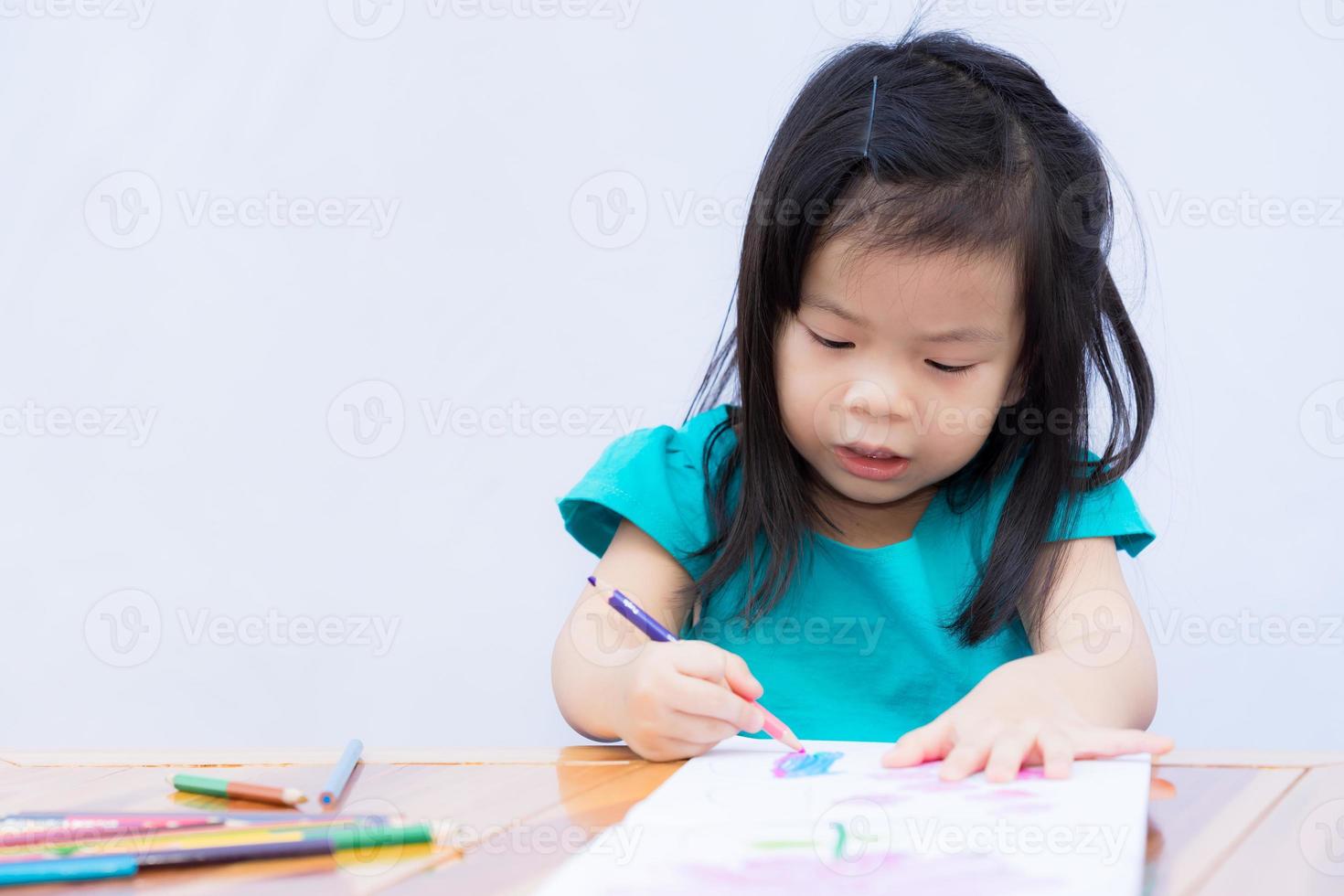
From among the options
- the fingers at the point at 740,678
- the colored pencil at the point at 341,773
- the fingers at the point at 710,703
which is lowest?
the colored pencil at the point at 341,773

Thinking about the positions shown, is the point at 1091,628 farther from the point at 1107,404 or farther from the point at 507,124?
the point at 507,124

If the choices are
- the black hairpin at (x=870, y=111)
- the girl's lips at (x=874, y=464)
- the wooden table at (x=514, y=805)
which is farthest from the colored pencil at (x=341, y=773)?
the black hairpin at (x=870, y=111)

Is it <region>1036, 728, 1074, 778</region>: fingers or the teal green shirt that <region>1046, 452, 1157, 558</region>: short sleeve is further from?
<region>1036, 728, 1074, 778</region>: fingers

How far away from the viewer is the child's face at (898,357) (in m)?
0.80

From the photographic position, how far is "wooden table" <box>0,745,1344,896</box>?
47cm

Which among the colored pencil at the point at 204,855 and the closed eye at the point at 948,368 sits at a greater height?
the closed eye at the point at 948,368

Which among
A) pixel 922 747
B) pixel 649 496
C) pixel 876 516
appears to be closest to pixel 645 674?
pixel 922 747

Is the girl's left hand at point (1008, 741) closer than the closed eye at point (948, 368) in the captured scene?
Yes

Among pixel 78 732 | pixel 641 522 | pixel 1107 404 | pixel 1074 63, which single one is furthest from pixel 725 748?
pixel 78 732

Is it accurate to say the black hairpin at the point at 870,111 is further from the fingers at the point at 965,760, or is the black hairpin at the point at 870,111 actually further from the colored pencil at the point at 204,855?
the colored pencil at the point at 204,855

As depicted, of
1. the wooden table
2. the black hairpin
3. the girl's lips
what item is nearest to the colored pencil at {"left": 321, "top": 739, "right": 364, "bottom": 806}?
the wooden table

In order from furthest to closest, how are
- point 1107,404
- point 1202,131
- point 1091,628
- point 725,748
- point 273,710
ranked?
point 273,710, point 1202,131, point 1107,404, point 1091,628, point 725,748

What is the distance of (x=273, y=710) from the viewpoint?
144cm

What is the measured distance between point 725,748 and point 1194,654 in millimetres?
835
